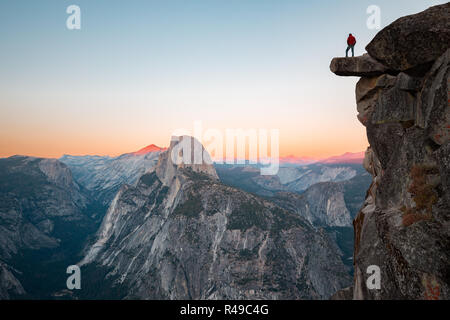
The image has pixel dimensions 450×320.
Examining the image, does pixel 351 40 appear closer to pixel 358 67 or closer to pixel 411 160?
pixel 358 67

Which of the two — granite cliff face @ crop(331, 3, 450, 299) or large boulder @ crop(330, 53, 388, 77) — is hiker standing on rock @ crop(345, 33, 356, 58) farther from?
granite cliff face @ crop(331, 3, 450, 299)

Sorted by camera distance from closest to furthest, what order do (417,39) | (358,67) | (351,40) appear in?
(417,39) → (358,67) → (351,40)

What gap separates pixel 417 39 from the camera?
22.7 m

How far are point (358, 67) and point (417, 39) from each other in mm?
6384

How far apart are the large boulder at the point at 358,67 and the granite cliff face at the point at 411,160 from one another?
0.27m

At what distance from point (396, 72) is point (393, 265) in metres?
16.8

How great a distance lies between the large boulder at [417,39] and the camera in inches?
858

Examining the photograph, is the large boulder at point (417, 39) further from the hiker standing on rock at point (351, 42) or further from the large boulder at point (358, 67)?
→ the hiker standing on rock at point (351, 42)

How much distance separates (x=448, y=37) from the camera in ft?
70.3

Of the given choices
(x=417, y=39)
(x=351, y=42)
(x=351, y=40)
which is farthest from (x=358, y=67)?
(x=417, y=39)
